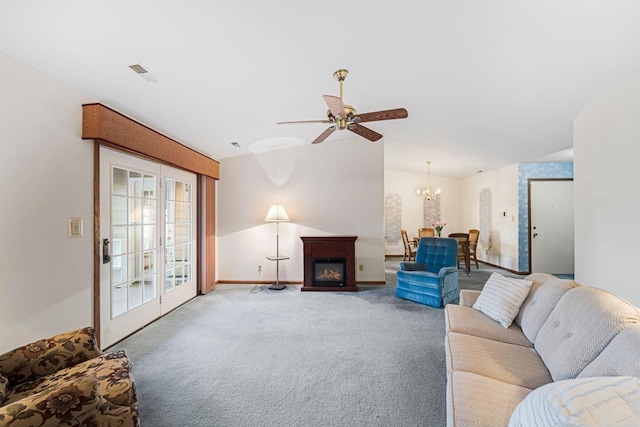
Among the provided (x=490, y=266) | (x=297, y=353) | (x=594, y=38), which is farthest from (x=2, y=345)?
(x=490, y=266)

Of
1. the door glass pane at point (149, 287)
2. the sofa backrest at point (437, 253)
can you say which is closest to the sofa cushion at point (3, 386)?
the door glass pane at point (149, 287)

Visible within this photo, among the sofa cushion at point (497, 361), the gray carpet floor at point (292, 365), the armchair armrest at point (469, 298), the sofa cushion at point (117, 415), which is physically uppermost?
the armchair armrest at point (469, 298)

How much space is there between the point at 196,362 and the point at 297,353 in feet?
2.92

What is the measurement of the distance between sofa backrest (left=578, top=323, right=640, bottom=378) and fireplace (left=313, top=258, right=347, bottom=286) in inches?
156

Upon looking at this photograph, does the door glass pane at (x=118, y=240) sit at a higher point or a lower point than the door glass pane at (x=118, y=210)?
lower

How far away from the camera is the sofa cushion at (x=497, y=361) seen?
62.7 inches

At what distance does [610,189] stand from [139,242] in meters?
5.20

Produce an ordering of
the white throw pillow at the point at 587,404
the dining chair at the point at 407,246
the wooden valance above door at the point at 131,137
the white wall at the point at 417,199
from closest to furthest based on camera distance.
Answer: the white throw pillow at the point at 587,404
the wooden valance above door at the point at 131,137
the dining chair at the point at 407,246
the white wall at the point at 417,199

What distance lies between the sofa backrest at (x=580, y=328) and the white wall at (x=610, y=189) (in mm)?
1802

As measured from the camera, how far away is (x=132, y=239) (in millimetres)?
3287

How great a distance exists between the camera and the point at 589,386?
1.01 m

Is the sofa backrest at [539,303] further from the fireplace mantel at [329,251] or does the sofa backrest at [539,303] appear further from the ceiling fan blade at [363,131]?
the fireplace mantel at [329,251]

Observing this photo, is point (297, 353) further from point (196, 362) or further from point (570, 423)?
point (570, 423)

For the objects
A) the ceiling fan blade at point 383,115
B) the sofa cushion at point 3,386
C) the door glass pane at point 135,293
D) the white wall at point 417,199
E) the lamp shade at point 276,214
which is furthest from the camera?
the white wall at point 417,199
